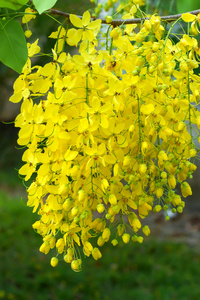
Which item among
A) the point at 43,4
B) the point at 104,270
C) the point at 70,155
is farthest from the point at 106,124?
the point at 104,270

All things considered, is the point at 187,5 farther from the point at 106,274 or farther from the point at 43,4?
the point at 106,274

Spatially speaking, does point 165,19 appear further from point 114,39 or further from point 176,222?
point 176,222

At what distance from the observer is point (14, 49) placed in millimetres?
691

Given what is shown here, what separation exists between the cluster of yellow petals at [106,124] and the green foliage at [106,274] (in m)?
2.26

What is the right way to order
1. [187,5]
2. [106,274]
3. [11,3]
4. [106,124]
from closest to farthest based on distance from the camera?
[106,124] → [11,3] → [187,5] → [106,274]

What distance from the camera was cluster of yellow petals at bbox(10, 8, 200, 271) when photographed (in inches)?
24.3

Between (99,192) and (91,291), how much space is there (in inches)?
95.3

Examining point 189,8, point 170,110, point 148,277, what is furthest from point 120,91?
point 148,277

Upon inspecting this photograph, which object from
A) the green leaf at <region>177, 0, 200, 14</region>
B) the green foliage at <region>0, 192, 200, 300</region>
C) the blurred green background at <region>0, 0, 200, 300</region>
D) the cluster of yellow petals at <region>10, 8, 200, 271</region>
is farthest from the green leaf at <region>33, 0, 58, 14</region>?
the green foliage at <region>0, 192, 200, 300</region>

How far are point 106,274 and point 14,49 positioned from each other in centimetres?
270

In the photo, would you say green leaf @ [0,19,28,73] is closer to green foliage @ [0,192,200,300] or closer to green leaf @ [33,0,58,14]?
green leaf @ [33,0,58,14]

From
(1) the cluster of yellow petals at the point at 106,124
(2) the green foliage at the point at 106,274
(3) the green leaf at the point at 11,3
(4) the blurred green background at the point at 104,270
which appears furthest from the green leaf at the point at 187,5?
(2) the green foliage at the point at 106,274

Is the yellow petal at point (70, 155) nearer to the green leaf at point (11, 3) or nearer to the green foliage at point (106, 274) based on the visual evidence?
the green leaf at point (11, 3)

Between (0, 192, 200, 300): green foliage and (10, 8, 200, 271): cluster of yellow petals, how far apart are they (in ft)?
7.41
